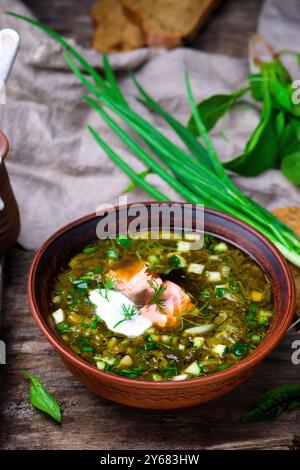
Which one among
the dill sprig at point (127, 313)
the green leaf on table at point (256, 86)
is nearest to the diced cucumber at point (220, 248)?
the dill sprig at point (127, 313)

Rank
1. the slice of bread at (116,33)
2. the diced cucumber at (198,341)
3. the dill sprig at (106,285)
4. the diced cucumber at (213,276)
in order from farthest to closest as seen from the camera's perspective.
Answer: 1. the slice of bread at (116,33)
2. the diced cucumber at (213,276)
3. the dill sprig at (106,285)
4. the diced cucumber at (198,341)

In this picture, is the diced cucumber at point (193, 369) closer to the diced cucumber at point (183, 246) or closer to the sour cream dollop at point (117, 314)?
the sour cream dollop at point (117, 314)

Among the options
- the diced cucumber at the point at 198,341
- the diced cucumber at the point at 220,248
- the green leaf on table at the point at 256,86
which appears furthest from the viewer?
the green leaf on table at the point at 256,86

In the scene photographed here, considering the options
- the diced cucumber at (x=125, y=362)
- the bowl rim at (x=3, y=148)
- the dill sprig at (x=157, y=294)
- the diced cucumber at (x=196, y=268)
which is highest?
the bowl rim at (x=3, y=148)

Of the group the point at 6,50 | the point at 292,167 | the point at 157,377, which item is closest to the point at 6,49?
the point at 6,50

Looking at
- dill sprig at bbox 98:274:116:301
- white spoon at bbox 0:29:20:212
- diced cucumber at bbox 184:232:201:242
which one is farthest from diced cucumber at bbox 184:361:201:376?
white spoon at bbox 0:29:20:212

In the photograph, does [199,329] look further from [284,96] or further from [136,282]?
[284,96]
